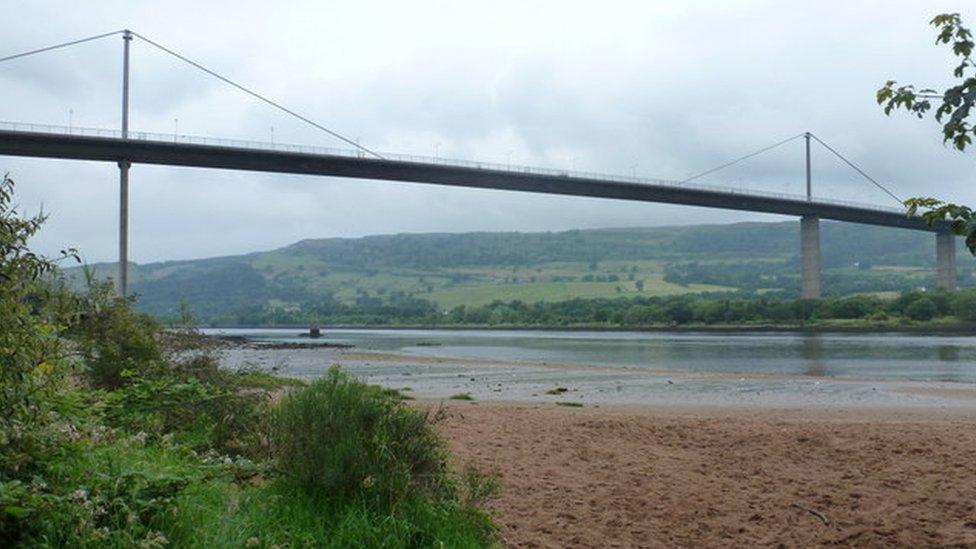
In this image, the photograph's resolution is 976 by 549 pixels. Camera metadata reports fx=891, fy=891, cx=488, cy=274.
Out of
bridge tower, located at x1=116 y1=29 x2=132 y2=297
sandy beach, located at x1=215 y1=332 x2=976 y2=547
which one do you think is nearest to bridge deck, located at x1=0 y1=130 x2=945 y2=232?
bridge tower, located at x1=116 y1=29 x2=132 y2=297

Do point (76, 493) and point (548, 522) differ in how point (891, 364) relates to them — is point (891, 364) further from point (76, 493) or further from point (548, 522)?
point (76, 493)

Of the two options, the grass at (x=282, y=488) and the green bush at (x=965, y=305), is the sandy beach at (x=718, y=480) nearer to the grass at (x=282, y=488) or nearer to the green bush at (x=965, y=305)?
the grass at (x=282, y=488)

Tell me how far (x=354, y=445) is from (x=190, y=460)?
1.29m

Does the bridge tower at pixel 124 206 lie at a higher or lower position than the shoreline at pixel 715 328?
higher

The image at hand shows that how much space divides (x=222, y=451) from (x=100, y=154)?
5766cm

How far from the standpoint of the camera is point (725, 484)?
23.8 ft

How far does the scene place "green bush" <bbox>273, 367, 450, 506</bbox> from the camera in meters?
5.43

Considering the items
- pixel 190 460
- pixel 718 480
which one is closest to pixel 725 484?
pixel 718 480

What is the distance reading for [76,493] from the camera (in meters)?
3.94

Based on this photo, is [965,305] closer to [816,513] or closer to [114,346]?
[816,513]

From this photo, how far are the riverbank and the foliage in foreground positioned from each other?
0.86m

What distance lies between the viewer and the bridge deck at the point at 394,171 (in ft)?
189

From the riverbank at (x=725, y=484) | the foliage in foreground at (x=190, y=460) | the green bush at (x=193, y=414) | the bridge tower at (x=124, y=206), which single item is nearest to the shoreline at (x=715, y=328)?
the bridge tower at (x=124, y=206)

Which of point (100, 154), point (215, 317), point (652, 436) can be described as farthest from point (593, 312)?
point (652, 436)
